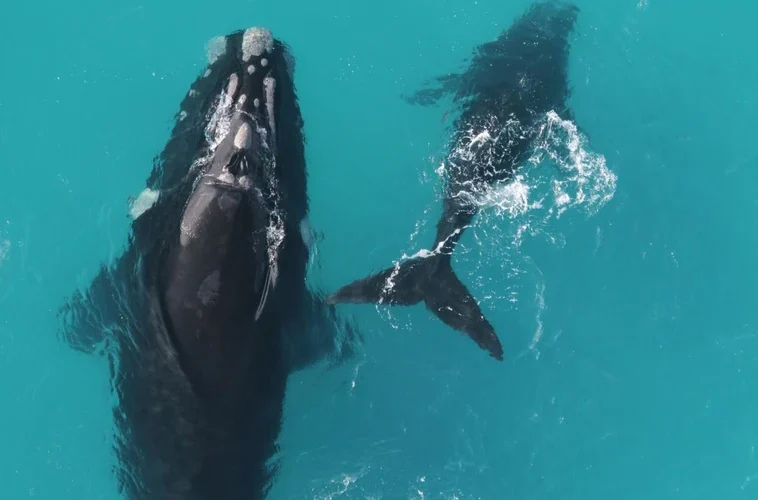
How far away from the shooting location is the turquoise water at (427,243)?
30.4m

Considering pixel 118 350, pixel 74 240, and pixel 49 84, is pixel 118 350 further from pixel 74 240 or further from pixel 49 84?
pixel 49 84

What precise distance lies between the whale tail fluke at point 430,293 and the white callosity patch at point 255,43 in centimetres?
923

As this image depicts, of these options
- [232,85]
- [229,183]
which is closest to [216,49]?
[232,85]

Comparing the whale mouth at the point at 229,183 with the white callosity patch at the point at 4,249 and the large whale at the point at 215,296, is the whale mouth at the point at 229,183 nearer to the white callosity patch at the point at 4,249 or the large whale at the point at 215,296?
the large whale at the point at 215,296

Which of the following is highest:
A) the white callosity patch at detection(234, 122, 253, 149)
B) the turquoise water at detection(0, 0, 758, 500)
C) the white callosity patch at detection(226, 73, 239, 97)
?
the white callosity patch at detection(226, 73, 239, 97)

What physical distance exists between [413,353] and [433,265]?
380 cm

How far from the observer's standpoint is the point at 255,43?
89.9 ft

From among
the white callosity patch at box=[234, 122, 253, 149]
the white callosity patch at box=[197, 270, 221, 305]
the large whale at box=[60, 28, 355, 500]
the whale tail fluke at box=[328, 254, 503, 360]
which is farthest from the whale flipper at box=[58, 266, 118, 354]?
the whale tail fluke at box=[328, 254, 503, 360]

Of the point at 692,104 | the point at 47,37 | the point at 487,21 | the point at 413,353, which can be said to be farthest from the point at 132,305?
the point at 692,104

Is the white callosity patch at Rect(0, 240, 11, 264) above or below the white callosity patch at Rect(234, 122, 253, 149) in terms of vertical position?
below

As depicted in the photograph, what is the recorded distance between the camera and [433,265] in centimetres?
3067

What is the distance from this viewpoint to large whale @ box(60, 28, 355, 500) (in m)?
23.0

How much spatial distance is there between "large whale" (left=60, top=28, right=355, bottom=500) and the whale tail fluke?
7.43 ft

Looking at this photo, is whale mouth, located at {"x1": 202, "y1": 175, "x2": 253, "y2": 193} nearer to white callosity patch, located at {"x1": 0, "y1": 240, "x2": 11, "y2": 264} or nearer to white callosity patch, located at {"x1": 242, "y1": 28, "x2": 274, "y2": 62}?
white callosity patch, located at {"x1": 242, "y1": 28, "x2": 274, "y2": 62}
